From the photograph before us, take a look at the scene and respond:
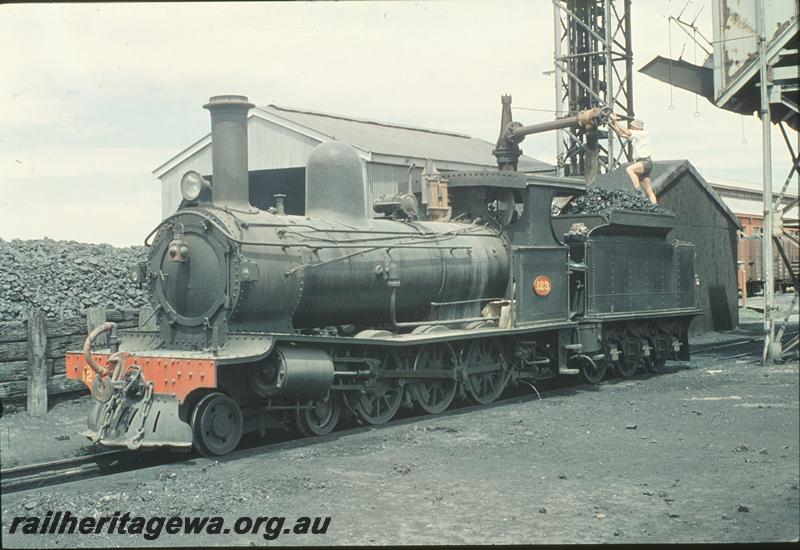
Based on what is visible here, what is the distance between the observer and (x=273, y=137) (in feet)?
67.3

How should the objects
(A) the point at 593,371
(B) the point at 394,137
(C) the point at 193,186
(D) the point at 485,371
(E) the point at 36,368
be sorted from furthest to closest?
(B) the point at 394,137, (A) the point at 593,371, (D) the point at 485,371, (E) the point at 36,368, (C) the point at 193,186

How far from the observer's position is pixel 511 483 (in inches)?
286

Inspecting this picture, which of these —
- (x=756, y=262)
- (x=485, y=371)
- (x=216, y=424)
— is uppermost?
(x=756, y=262)

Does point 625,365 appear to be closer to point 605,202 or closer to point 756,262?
point 605,202

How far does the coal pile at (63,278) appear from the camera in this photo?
A: 12867mm

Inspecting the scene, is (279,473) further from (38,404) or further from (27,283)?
(27,283)

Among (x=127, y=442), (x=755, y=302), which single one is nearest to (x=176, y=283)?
(x=127, y=442)

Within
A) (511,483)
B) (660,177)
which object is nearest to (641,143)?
(660,177)

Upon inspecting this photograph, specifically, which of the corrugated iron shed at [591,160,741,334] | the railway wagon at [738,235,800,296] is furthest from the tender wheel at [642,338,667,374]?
the railway wagon at [738,235,800,296]

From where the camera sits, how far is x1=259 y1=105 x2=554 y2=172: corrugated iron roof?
21.2m

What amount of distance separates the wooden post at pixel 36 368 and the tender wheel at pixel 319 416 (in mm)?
3573

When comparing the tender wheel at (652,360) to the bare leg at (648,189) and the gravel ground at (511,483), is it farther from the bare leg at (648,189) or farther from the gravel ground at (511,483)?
the gravel ground at (511,483)

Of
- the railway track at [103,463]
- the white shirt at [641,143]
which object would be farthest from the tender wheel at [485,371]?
the white shirt at [641,143]

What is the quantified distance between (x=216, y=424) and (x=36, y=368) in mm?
3699
